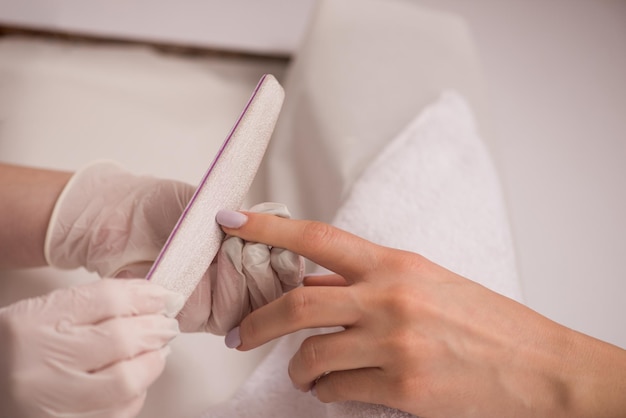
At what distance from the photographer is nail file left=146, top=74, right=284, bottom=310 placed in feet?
2.00

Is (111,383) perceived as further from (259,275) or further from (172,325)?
(259,275)

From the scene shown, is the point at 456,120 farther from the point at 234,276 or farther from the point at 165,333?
the point at 165,333

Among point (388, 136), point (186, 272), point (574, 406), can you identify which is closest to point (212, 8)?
point (388, 136)

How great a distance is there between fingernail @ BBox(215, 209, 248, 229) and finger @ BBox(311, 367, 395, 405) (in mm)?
220

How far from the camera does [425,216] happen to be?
3.05ft

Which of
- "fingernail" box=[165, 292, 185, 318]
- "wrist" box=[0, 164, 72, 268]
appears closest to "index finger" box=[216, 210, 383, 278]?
"fingernail" box=[165, 292, 185, 318]

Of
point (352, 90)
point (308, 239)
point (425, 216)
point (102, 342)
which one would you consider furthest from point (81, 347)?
point (352, 90)

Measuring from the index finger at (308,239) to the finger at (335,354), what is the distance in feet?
0.25

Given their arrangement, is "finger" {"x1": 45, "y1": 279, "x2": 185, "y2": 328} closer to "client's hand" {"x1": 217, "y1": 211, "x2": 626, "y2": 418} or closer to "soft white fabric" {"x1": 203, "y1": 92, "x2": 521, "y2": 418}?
"client's hand" {"x1": 217, "y1": 211, "x2": 626, "y2": 418}

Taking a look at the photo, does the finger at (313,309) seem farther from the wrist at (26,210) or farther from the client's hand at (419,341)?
the wrist at (26,210)

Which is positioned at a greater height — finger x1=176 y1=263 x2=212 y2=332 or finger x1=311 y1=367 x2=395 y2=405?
finger x1=176 y1=263 x2=212 y2=332

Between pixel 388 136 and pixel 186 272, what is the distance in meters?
0.60

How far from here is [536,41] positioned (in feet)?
5.40

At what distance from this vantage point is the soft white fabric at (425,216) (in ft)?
2.81
